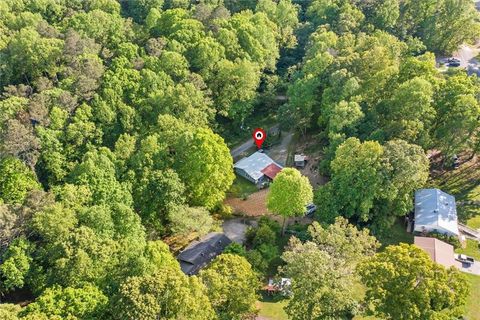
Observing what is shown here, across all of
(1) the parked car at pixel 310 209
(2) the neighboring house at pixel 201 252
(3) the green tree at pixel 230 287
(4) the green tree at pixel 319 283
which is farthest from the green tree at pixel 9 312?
(1) the parked car at pixel 310 209

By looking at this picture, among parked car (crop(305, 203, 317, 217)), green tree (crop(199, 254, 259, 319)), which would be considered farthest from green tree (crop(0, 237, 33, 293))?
parked car (crop(305, 203, 317, 217))

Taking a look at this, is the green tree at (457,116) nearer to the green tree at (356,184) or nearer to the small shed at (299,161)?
the green tree at (356,184)

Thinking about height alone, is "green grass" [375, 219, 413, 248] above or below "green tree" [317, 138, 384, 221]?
below

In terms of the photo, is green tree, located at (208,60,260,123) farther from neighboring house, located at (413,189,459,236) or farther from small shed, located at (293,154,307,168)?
neighboring house, located at (413,189,459,236)

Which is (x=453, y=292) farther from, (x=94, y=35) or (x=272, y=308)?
(x=94, y=35)

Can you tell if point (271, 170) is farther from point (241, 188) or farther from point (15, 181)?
point (15, 181)

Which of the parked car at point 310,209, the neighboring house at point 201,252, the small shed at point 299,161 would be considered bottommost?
the parked car at point 310,209
